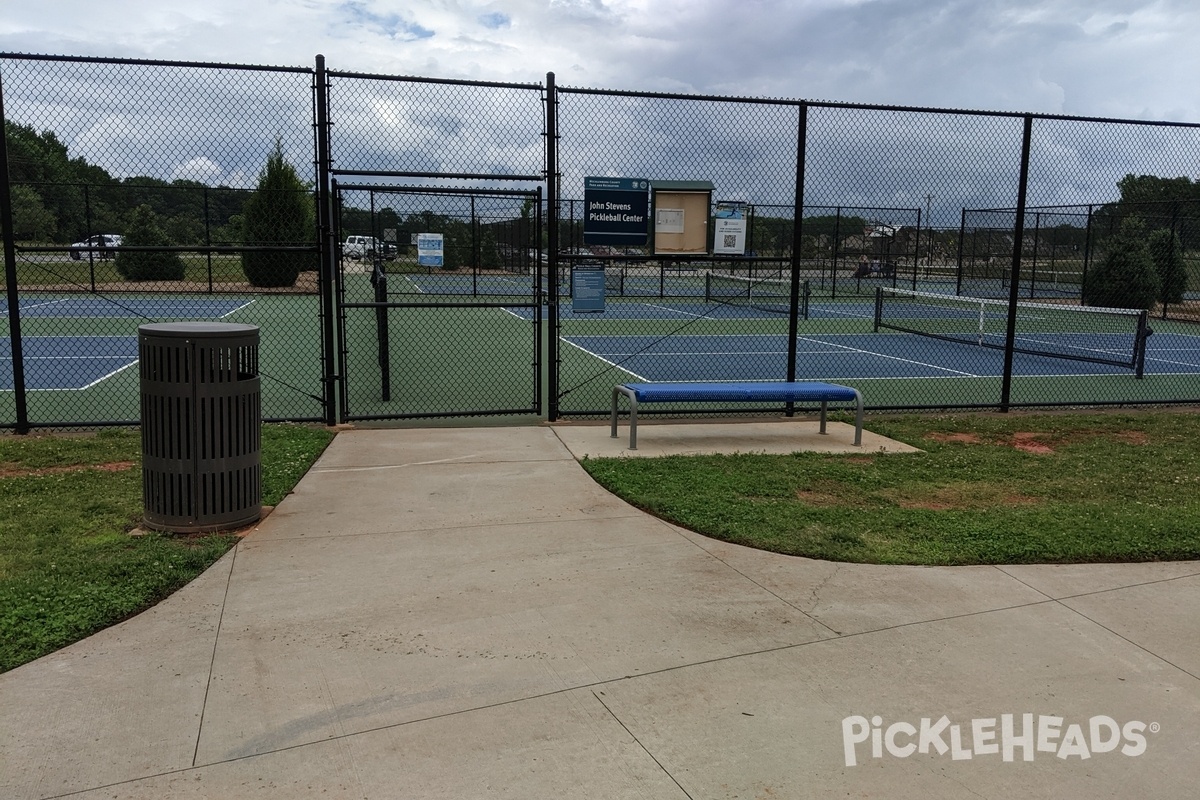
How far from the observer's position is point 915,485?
302 inches

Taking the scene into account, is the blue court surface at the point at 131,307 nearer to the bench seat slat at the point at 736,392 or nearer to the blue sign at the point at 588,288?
the blue sign at the point at 588,288

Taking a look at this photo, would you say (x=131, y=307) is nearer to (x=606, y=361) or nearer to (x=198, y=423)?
(x=606, y=361)

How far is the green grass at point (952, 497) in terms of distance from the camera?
6.04m

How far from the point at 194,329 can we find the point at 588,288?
15.8 ft

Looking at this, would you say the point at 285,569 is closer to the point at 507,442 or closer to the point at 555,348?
the point at 507,442

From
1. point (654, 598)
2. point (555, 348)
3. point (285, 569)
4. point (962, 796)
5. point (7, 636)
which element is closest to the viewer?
point (962, 796)

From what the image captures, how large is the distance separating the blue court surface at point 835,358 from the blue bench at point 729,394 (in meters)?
5.27

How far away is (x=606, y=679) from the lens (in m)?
4.16

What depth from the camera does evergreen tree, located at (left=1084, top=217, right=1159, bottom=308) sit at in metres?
24.8

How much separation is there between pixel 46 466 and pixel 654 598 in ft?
18.2

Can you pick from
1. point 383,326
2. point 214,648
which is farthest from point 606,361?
point 214,648

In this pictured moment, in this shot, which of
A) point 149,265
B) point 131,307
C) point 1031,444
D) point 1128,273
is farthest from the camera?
point 149,265

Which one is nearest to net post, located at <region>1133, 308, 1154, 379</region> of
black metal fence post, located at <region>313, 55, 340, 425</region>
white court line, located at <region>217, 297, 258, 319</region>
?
black metal fence post, located at <region>313, 55, 340, 425</region>

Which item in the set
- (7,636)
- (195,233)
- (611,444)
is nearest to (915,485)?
(611,444)
